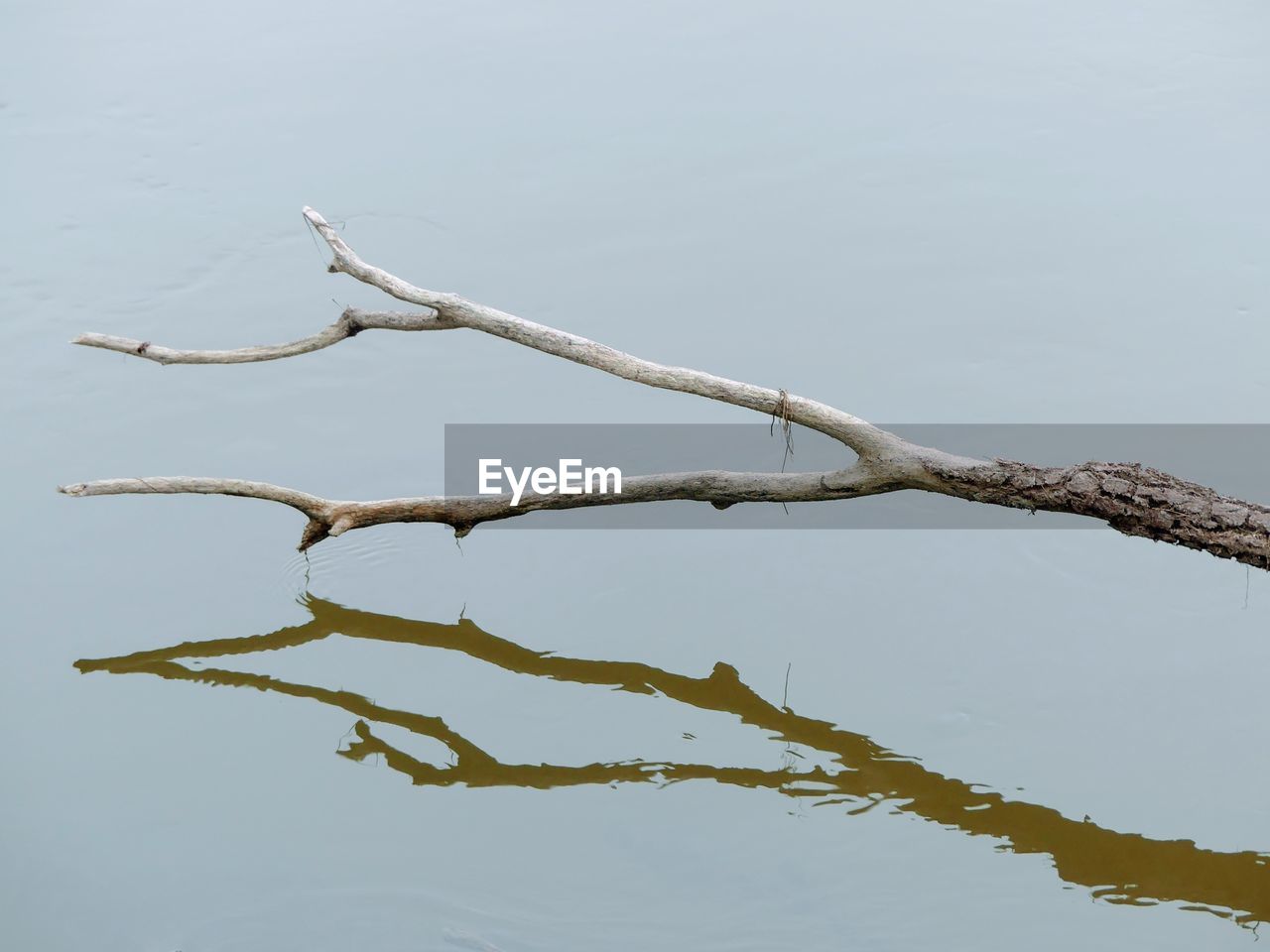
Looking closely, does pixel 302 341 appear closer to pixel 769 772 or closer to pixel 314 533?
pixel 314 533

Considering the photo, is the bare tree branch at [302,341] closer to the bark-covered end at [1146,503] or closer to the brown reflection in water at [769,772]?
the brown reflection in water at [769,772]

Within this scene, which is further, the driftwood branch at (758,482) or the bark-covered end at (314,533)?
the bark-covered end at (314,533)

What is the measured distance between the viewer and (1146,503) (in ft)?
14.4

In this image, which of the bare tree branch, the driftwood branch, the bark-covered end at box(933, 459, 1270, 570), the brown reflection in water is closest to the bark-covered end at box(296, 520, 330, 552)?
the driftwood branch

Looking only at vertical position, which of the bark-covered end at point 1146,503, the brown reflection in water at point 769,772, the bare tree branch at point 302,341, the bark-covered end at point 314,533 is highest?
the bare tree branch at point 302,341

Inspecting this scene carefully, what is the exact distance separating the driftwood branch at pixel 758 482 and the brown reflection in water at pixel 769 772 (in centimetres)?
42

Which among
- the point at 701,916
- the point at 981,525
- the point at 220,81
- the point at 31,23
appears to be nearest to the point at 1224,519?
the point at 981,525

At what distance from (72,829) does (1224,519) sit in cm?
343

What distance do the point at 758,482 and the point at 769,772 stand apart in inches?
38.7

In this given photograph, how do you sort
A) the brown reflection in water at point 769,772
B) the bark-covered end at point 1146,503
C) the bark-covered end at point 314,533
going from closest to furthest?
the brown reflection in water at point 769,772 → the bark-covered end at point 1146,503 → the bark-covered end at point 314,533

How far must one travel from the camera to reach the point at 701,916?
3.96m

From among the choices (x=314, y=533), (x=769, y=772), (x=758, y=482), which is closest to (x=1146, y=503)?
(x=758, y=482)

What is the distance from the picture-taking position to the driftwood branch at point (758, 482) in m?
4.36

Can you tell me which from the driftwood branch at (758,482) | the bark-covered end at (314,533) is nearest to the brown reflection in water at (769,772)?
the bark-covered end at (314,533)
